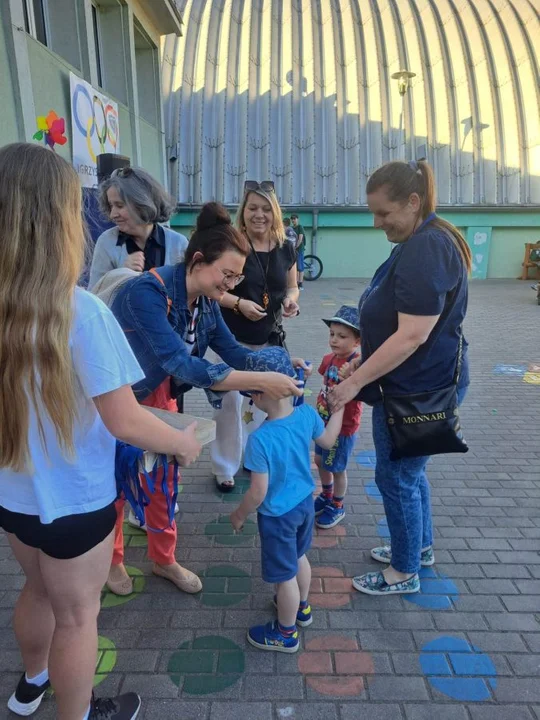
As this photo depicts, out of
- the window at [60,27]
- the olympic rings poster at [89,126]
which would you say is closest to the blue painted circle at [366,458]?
the olympic rings poster at [89,126]

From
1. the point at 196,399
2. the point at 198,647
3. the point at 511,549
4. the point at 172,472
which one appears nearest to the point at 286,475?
the point at 172,472

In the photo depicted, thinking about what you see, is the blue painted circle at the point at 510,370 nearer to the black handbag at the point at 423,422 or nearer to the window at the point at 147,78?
the black handbag at the point at 423,422

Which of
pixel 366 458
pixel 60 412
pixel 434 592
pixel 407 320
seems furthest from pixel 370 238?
pixel 60 412

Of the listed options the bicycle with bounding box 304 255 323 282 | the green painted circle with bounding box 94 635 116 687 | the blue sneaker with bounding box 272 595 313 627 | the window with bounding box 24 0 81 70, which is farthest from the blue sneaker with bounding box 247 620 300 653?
the bicycle with bounding box 304 255 323 282

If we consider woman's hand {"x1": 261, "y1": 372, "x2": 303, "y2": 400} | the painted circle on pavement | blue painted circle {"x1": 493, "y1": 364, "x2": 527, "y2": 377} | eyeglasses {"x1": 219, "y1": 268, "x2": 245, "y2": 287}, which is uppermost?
eyeglasses {"x1": 219, "y1": 268, "x2": 245, "y2": 287}

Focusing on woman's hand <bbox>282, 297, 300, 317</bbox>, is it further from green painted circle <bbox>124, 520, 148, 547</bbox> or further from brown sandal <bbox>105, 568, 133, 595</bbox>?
brown sandal <bbox>105, 568, 133, 595</bbox>

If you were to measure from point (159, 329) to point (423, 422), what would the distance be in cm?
120

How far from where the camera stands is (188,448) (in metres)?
1.62

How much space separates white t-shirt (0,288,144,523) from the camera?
53.0 inches

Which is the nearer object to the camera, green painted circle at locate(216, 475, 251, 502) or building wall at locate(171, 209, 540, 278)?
green painted circle at locate(216, 475, 251, 502)

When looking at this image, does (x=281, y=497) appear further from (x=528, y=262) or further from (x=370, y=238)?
(x=528, y=262)

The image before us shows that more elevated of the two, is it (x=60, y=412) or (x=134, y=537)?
(x=60, y=412)

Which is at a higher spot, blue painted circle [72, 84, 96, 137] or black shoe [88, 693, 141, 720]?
blue painted circle [72, 84, 96, 137]

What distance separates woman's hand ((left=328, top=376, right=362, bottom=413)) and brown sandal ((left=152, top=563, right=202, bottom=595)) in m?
1.14
